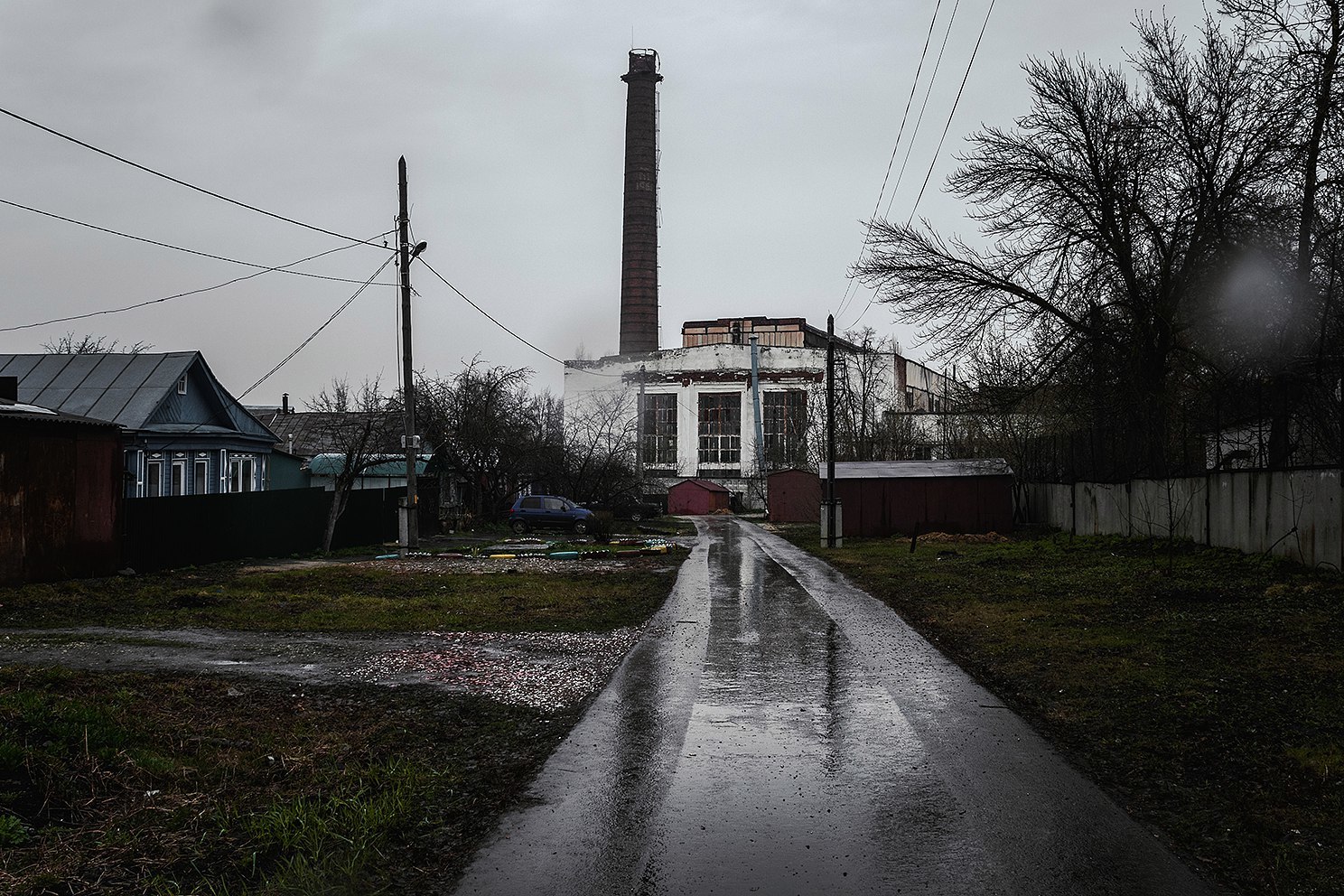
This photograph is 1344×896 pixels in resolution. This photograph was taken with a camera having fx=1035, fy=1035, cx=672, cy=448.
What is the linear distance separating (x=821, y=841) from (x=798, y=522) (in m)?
50.9

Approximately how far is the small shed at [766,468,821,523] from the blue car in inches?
807

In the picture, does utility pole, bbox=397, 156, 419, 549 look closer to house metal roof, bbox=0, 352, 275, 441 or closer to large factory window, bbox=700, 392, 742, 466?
house metal roof, bbox=0, 352, 275, 441

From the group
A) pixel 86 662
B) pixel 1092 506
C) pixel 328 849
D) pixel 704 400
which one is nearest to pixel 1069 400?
pixel 1092 506

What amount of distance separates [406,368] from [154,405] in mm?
8532

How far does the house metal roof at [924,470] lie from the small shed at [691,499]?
113 ft

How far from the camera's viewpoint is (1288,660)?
9273mm

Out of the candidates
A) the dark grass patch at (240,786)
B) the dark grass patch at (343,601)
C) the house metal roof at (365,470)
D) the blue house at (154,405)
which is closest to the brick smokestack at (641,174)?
the house metal roof at (365,470)

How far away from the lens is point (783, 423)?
7825 centimetres

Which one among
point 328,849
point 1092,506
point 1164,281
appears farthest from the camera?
point 1092,506

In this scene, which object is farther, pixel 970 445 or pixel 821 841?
pixel 970 445

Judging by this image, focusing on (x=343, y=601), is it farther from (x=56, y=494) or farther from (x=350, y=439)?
(x=350, y=439)

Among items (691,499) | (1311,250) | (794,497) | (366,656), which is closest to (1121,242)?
(1311,250)

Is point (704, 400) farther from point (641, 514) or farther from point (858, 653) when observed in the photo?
point (858, 653)

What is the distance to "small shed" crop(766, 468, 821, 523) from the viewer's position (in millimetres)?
57312
